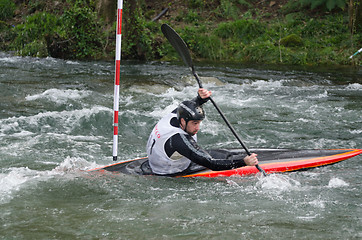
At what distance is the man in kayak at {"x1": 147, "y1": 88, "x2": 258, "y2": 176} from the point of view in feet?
12.5

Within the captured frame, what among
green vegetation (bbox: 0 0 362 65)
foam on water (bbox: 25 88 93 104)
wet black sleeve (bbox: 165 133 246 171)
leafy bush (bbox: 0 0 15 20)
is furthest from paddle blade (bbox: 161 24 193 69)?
leafy bush (bbox: 0 0 15 20)

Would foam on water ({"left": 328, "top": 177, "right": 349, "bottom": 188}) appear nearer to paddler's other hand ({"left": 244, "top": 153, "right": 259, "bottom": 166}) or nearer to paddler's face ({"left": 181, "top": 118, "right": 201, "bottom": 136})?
paddler's other hand ({"left": 244, "top": 153, "right": 259, "bottom": 166})

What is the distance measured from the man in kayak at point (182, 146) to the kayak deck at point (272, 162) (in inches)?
9.1

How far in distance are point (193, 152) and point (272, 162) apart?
1.10 m

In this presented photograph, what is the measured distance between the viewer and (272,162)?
4492 mm

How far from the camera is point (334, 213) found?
11.0 feet

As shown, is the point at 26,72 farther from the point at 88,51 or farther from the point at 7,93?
the point at 88,51

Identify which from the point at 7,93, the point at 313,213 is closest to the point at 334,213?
the point at 313,213

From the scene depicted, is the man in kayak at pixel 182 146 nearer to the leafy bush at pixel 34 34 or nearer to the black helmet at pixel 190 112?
the black helmet at pixel 190 112

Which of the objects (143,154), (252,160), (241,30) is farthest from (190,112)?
(241,30)

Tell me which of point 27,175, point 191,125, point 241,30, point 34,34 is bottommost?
point 27,175

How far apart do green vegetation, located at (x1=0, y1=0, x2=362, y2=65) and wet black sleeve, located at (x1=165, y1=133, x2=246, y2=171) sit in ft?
32.9

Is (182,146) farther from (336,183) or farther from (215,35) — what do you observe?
(215,35)

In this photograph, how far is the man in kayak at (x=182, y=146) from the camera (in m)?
3.82
